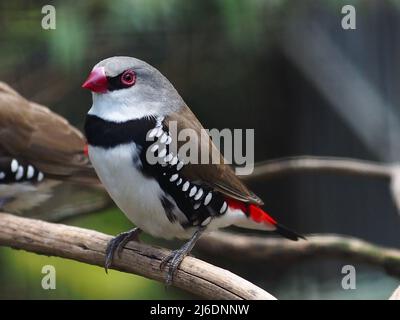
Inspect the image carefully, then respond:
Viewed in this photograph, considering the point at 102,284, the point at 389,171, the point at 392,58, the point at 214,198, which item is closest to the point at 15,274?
the point at 102,284

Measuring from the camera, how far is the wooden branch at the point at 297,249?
3.96ft

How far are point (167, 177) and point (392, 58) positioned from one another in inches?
32.8

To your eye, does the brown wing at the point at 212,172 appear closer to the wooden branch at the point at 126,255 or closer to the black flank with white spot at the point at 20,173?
the wooden branch at the point at 126,255

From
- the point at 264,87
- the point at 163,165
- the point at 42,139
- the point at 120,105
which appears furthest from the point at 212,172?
the point at 264,87

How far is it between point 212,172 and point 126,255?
0.53 ft

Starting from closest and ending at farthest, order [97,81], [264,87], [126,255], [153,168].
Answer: [97,81]
[153,168]
[126,255]
[264,87]

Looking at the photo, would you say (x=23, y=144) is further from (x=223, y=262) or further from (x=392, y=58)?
(x=392, y=58)

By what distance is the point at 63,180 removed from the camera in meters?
1.25

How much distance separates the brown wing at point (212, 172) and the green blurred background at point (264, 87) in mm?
266

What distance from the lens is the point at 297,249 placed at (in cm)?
135

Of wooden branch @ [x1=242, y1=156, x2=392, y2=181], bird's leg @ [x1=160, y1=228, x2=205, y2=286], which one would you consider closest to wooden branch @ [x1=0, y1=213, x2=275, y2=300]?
bird's leg @ [x1=160, y1=228, x2=205, y2=286]

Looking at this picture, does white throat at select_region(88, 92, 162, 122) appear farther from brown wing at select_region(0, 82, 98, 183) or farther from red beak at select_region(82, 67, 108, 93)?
brown wing at select_region(0, 82, 98, 183)

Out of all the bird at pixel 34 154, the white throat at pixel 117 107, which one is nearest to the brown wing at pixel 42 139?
the bird at pixel 34 154

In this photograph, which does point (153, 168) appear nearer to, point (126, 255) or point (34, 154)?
point (126, 255)
